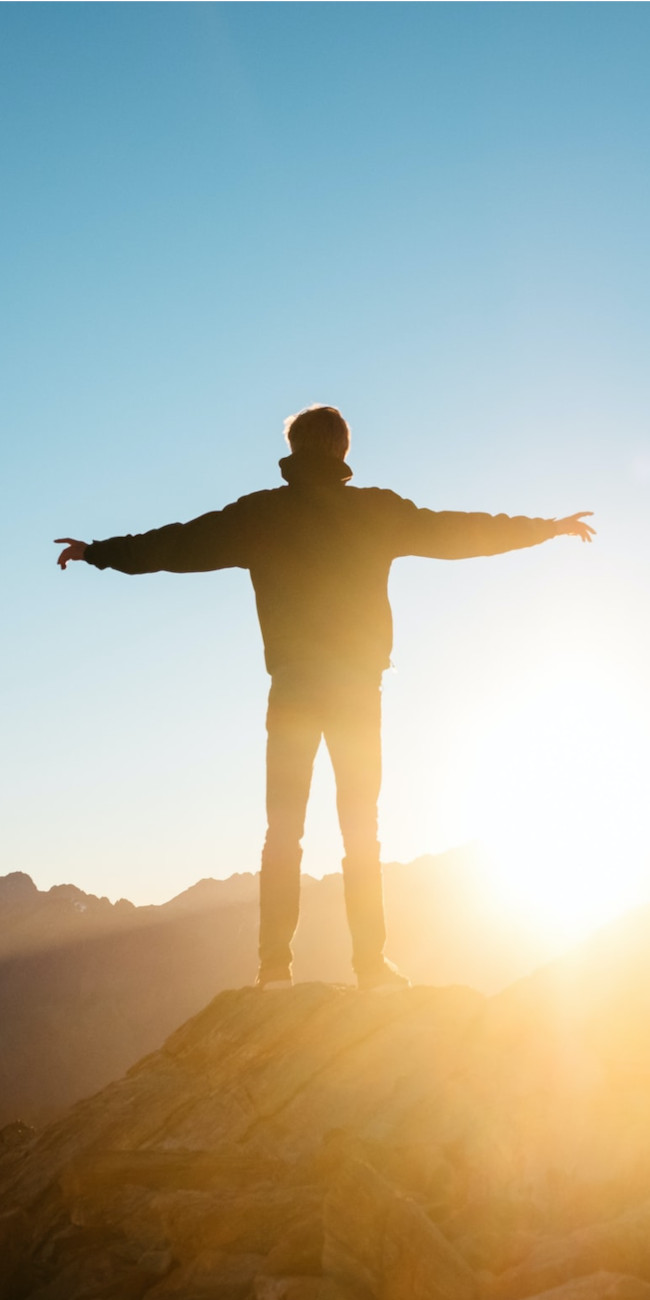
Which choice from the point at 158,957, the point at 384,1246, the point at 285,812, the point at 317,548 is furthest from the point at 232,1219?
the point at 158,957

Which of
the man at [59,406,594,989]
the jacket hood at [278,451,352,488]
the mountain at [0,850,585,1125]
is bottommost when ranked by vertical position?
the mountain at [0,850,585,1125]

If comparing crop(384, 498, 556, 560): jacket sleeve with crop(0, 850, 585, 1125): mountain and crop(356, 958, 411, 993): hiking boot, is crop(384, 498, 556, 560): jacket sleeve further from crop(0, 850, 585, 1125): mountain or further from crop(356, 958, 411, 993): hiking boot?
crop(0, 850, 585, 1125): mountain

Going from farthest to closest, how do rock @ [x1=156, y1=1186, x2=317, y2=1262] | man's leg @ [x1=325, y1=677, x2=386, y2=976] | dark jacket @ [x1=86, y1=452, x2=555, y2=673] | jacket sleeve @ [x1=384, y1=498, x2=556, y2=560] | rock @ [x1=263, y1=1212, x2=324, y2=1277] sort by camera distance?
jacket sleeve @ [x1=384, y1=498, x2=556, y2=560]
dark jacket @ [x1=86, y1=452, x2=555, y2=673]
man's leg @ [x1=325, y1=677, x2=386, y2=976]
rock @ [x1=156, y1=1186, x2=317, y2=1262]
rock @ [x1=263, y1=1212, x2=324, y2=1277]

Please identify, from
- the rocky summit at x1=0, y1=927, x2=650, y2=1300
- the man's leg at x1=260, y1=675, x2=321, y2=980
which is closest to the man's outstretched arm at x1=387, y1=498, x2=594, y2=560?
the man's leg at x1=260, y1=675, x2=321, y2=980

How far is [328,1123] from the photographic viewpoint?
5.38 meters

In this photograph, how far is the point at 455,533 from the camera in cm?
728

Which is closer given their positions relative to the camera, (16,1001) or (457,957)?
(457,957)

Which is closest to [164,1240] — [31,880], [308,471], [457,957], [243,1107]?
[243,1107]

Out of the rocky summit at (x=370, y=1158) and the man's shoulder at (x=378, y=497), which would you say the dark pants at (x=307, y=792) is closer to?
the rocky summit at (x=370, y=1158)

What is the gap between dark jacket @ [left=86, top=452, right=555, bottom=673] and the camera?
7.07 meters

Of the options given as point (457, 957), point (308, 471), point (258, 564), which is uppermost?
point (308, 471)

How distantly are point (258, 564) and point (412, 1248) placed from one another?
4.63 m

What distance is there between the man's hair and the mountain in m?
82.0

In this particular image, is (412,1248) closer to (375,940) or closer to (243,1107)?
(243,1107)
